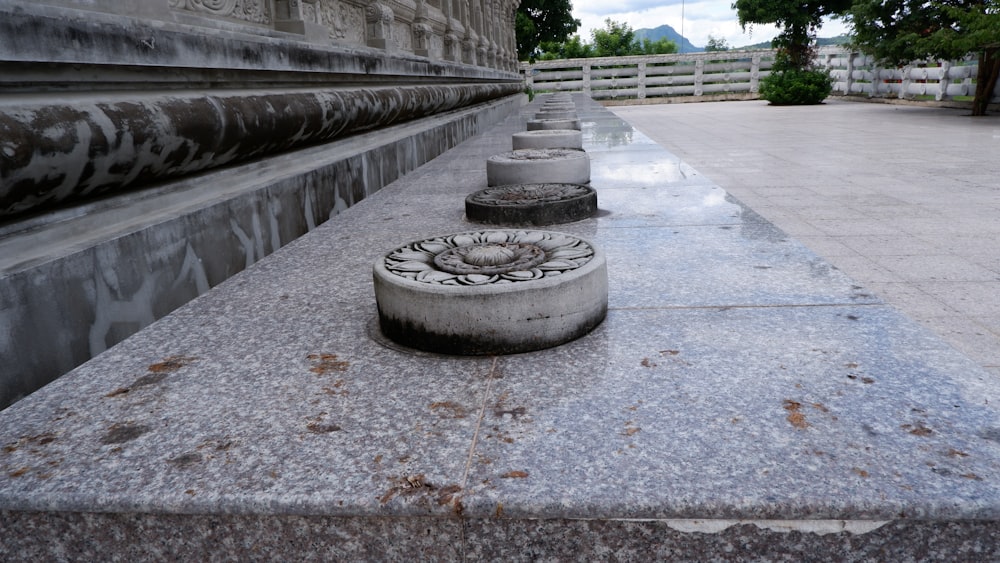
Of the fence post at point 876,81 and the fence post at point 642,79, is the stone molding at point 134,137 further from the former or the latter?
the fence post at point 642,79

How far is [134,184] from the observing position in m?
1.98

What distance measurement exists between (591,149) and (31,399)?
15.8 ft

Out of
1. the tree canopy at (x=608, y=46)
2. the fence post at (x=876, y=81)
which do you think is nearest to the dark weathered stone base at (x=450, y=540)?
the fence post at (x=876, y=81)

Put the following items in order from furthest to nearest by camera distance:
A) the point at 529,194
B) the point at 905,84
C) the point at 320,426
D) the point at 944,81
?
1. the point at 905,84
2. the point at 944,81
3. the point at 529,194
4. the point at 320,426

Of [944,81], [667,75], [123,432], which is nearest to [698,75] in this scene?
[667,75]

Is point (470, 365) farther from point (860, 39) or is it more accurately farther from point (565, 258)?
point (860, 39)

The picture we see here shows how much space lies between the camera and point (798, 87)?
19375 millimetres

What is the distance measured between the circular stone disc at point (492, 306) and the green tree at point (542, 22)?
2965cm

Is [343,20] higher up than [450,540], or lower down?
higher up

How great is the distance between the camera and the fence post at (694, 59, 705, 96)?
1043 inches

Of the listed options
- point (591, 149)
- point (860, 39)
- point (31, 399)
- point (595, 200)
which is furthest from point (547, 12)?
Result: point (31, 399)

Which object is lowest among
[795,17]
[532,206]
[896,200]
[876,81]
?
[896,200]

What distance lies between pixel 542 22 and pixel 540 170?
29020 mm

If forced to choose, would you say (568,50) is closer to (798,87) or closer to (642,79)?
(642,79)
